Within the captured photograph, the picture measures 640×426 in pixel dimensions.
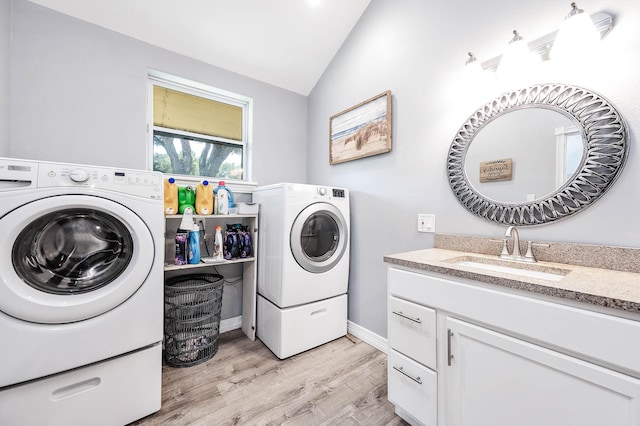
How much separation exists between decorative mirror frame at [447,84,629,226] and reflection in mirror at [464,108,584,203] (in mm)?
28

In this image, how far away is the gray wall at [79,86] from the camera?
1.56 meters

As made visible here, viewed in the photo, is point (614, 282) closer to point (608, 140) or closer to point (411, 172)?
point (608, 140)

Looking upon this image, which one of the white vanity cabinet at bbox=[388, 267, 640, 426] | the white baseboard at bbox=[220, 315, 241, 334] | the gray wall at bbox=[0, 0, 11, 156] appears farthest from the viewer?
the white baseboard at bbox=[220, 315, 241, 334]

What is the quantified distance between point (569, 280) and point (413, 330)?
24.5 inches

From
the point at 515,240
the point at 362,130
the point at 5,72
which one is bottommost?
the point at 515,240

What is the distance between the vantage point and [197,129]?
2244 mm

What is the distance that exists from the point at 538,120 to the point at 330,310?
70.3 inches

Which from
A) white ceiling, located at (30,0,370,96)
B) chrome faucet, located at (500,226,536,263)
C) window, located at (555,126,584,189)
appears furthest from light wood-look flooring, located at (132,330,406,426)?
white ceiling, located at (30,0,370,96)

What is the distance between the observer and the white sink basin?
1.12 meters

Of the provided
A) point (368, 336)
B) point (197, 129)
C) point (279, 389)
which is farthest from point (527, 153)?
point (197, 129)

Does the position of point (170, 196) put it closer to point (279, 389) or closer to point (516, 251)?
point (279, 389)

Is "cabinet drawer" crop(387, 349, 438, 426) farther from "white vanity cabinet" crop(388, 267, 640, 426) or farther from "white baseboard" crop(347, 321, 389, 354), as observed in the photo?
"white baseboard" crop(347, 321, 389, 354)

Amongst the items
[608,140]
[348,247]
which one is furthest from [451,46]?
[348,247]

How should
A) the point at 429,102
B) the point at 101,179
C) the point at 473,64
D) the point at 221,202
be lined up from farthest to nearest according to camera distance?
the point at 221,202 < the point at 429,102 < the point at 473,64 < the point at 101,179
